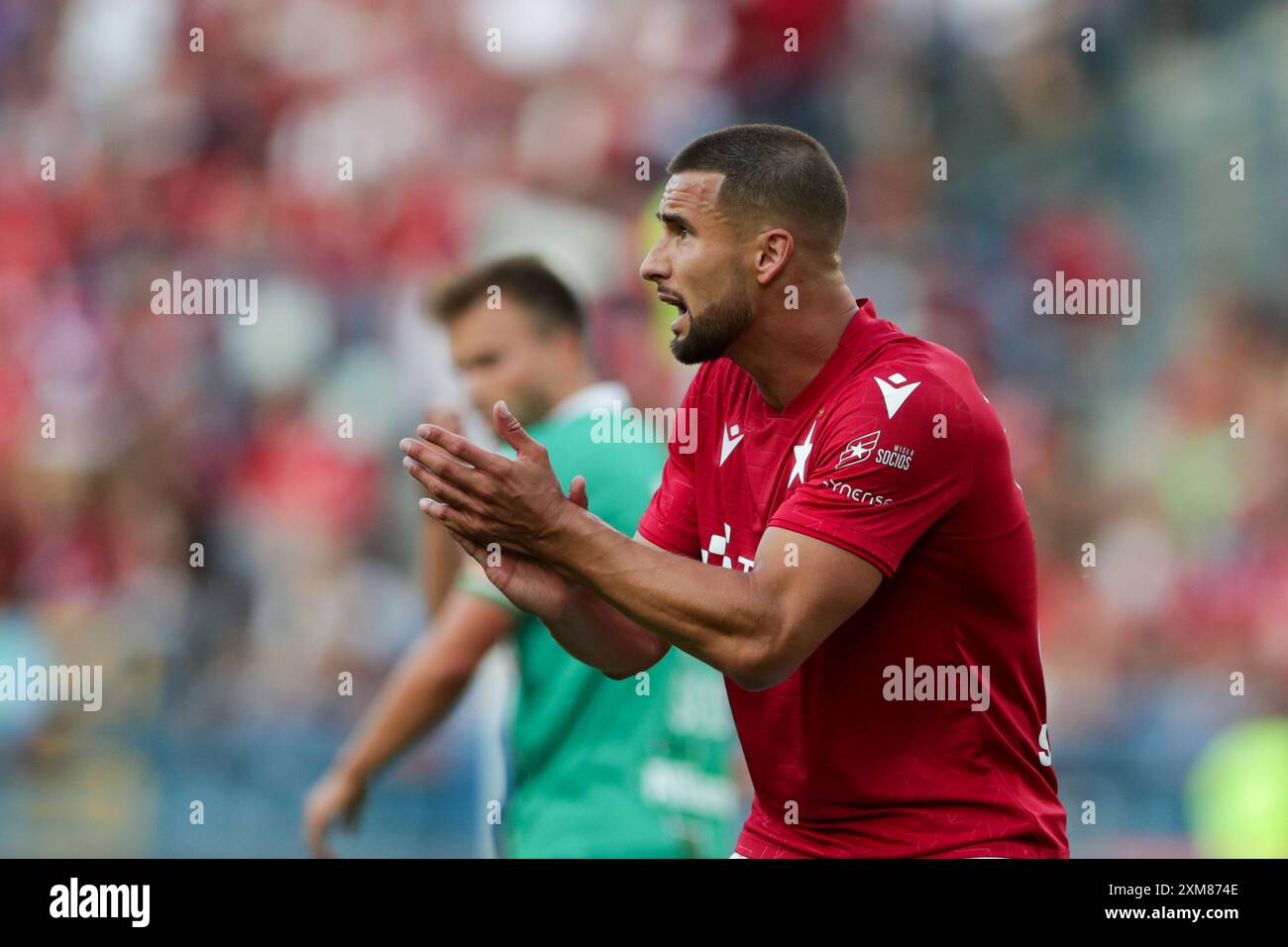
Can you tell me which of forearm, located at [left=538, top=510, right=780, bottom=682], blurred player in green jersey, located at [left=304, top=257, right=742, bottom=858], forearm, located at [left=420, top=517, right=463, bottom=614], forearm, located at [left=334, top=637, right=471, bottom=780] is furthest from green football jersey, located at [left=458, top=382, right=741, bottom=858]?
forearm, located at [left=538, top=510, right=780, bottom=682]

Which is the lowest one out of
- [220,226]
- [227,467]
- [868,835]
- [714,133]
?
[868,835]

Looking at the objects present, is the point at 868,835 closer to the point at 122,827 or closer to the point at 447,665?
the point at 447,665

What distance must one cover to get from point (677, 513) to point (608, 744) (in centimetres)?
107

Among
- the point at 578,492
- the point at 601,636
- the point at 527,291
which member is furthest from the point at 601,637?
the point at 527,291

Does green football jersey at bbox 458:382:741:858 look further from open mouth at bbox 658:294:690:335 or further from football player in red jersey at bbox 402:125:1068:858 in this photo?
open mouth at bbox 658:294:690:335

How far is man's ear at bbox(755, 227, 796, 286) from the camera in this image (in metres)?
3.25

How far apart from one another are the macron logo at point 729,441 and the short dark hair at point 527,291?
1.56 meters


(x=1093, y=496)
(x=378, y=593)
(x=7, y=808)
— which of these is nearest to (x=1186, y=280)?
(x=1093, y=496)

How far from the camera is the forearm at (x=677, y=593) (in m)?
2.83

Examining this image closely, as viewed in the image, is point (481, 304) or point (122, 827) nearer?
point (481, 304)

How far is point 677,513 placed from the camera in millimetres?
3480

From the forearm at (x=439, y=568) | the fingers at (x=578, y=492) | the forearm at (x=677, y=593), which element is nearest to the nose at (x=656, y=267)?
the fingers at (x=578, y=492)

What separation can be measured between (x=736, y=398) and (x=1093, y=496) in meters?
4.78
